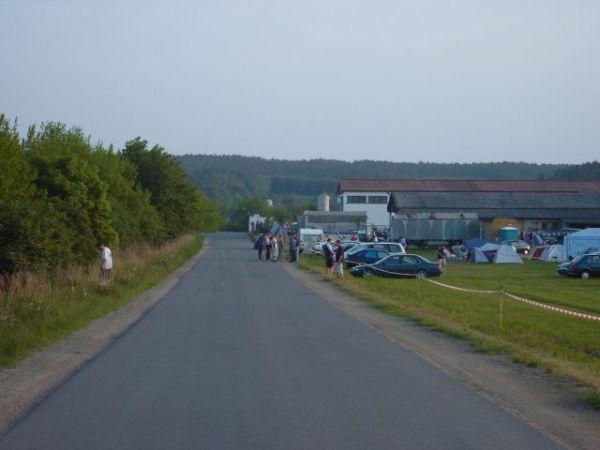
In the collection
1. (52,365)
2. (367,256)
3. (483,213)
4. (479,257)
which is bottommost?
(479,257)

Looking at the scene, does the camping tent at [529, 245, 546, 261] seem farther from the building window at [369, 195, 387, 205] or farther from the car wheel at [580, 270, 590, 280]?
the building window at [369, 195, 387, 205]

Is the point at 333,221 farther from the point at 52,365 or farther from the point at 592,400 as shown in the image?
the point at 592,400

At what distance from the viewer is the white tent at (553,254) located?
51.3m

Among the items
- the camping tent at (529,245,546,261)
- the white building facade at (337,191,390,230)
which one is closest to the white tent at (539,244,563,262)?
the camping tent at (529,245,546,261)

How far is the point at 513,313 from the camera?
21.7 m

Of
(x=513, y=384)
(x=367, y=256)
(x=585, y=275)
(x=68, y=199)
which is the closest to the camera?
(x=513, y=384)

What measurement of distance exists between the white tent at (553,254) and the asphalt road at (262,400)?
3768cm

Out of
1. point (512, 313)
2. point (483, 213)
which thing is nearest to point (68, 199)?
point (512, 313)

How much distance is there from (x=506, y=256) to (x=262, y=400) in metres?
43.5

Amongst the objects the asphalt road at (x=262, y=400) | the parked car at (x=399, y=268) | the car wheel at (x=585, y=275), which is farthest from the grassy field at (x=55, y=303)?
the car wheel at (x=585, y=275)

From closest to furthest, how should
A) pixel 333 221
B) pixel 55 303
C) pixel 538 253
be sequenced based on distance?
pixel 55 303
pixel 538 253
pixel 333 221

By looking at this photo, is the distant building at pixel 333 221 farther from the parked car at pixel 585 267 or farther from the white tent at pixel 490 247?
the parked car at pixel 585 267

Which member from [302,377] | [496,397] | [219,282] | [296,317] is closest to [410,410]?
[496,397]

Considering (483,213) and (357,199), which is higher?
(357,199)
